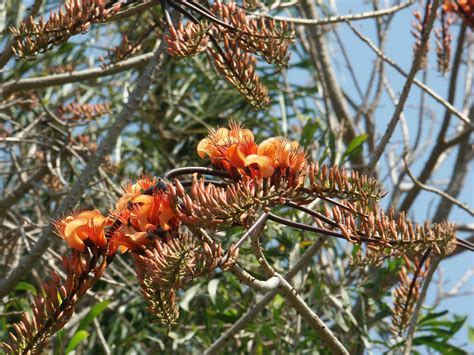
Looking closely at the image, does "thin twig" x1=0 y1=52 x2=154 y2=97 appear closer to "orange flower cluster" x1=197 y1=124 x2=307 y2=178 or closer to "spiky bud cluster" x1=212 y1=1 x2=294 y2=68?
"spiky bud cluster" x1=212 y1=1 x2=294 y2=68

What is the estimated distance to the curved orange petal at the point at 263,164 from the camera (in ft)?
2.81

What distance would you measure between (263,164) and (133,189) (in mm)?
141

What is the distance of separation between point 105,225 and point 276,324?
96 cm

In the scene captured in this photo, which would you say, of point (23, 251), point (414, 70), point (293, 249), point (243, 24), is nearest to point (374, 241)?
point (243, 24)

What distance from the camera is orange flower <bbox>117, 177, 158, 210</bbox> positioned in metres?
0.87

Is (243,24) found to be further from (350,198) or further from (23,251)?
(23,251)

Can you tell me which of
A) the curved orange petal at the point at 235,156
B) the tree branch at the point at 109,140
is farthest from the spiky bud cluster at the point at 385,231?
the tree branch at the point at 109,140

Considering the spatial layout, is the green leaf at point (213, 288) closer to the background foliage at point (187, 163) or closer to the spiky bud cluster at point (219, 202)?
the background foliage at point (187, 163)

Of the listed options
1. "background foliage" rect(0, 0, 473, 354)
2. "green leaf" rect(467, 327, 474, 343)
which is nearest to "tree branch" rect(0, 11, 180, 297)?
"background foliage" rect(0, 0, 473, 354)

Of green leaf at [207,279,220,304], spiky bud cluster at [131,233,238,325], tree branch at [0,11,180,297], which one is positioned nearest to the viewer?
spiky bud cluster at [131,233,238,325]

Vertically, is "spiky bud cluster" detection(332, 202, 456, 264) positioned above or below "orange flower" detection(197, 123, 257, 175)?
below

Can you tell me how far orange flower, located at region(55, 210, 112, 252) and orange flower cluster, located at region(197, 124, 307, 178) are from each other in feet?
0.43

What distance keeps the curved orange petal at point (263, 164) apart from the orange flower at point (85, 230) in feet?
0.49

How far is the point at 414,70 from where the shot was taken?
1.28m
